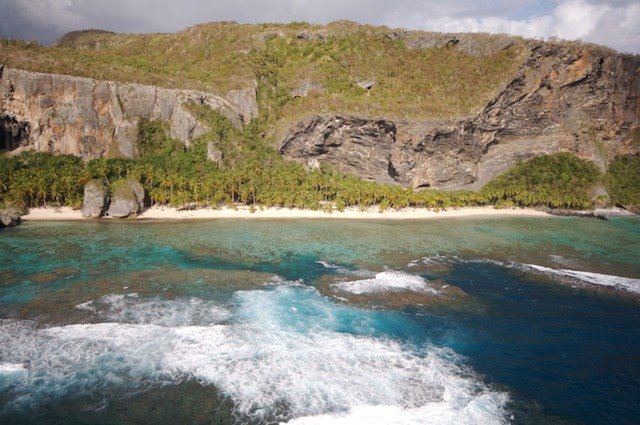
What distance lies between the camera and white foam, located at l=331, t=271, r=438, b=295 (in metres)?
30.7

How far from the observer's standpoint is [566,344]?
23.7m

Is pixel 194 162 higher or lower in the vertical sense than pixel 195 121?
lower

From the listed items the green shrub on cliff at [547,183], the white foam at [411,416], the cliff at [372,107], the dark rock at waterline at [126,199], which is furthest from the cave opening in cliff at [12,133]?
the green shrub on cliff at [547,183]

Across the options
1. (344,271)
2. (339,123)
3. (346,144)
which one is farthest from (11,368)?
→ (346,144)

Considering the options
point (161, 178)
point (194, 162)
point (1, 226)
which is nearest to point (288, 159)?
point (194, 162)

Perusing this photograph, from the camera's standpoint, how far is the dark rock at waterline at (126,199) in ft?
180

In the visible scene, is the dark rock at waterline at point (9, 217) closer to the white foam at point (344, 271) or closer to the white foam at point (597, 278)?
the white foam at point (344, 271)

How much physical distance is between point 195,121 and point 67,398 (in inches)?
2494

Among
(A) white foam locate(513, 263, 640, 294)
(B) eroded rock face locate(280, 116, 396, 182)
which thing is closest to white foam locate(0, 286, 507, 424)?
(A) white foam locate(513, 263, 640, 294)

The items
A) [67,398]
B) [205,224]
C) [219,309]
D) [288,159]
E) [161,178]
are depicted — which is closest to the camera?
[67,398]

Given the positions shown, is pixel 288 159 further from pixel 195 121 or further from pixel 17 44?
pixel 17 44

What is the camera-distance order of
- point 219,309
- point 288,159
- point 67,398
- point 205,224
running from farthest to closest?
point 288,159 < point 205,224 < point 219,309 < point 67,398

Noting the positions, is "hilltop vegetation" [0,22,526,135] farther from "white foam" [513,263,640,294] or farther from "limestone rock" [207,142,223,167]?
"white foam" [513,263,640,294]

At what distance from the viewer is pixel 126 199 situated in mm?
55469
